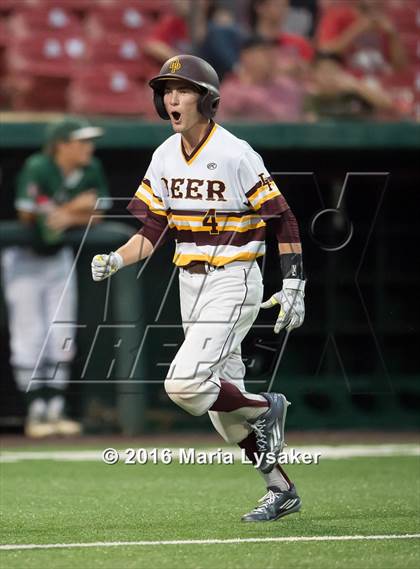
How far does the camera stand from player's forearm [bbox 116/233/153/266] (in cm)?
535

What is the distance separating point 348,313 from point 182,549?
5932mm

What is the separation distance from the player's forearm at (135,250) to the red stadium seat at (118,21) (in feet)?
18.7

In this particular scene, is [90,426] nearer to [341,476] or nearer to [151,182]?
[341,476]

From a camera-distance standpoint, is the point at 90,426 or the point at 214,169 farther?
the point at 90,426

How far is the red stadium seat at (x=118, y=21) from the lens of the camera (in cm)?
1077

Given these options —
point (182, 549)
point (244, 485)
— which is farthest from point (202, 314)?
point (244, 485)

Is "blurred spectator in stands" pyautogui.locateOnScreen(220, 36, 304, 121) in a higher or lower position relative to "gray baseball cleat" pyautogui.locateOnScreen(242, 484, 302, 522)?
higher

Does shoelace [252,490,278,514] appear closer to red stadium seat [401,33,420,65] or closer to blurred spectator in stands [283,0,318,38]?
blurred spectator in stands [283,0,318,38]

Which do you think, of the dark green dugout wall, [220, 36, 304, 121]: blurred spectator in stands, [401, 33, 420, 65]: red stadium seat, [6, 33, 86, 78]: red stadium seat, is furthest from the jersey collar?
[401, 33, 420, 65]: red stadium seat

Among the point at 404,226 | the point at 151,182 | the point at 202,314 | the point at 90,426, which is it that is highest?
the point at 151,182

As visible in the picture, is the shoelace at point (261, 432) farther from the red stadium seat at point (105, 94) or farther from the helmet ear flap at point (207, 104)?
the red stadium seat at point (105, 94)

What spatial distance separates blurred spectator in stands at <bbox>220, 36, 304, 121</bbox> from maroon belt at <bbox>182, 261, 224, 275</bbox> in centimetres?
468

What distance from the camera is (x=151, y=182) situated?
17.7ft

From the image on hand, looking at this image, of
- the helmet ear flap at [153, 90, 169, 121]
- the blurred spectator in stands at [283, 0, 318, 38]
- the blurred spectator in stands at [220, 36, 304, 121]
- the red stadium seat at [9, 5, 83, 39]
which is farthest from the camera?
the blurred spectator in stands at [283, 0, 318, 38]
